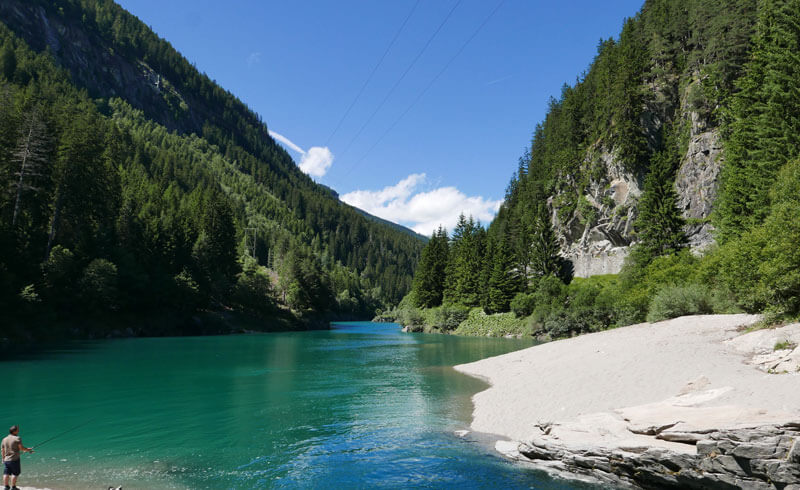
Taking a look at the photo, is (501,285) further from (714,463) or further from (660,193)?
(714,463)

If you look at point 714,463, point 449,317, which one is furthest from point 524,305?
point 714,463

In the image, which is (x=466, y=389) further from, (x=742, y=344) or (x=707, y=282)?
(x=707, y=282)

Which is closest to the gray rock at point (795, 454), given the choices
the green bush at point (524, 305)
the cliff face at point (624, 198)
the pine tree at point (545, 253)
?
the cliff face at point (624, 198)

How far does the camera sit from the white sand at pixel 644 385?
12.4m

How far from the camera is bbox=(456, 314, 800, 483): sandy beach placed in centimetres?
1175

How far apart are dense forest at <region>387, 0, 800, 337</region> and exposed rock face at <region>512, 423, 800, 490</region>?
56.4 ft

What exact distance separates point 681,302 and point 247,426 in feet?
122

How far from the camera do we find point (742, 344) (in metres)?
22.9

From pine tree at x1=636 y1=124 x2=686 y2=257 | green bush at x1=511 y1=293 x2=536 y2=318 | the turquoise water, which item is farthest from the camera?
green bush at x1=511 y1=293 x2=536 y2=318

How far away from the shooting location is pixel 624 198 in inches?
2995

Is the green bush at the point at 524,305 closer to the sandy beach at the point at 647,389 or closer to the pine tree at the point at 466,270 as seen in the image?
the pine tree at the point at 466,270

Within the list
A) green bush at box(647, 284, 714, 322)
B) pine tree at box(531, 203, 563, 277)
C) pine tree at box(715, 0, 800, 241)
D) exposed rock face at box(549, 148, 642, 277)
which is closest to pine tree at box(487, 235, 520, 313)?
pine tree at box(531, 203, 563, 277)

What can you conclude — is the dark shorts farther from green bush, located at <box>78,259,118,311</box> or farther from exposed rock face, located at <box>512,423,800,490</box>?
green bush, located at <box>78,259,118,311</box>

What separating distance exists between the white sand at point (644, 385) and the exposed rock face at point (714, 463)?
0.28 metres
